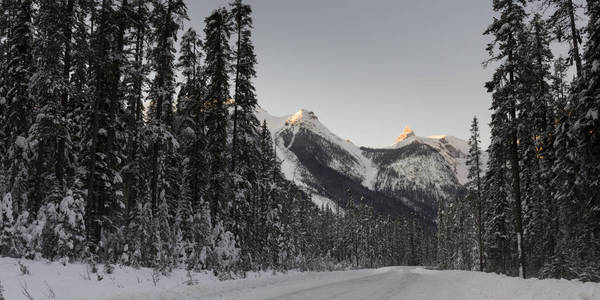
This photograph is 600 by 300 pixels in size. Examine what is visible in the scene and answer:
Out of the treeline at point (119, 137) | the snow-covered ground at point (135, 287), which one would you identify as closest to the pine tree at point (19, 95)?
the treeline at point (119, 137)

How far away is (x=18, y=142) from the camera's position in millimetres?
18203

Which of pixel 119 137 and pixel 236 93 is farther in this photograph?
pixel 236 93

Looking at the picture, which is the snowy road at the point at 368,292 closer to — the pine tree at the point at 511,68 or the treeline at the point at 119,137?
the treeline at the point at 119,137

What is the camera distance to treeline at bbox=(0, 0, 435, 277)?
14758 mm

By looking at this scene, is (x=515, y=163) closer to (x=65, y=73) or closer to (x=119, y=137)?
(x=119, y=137)

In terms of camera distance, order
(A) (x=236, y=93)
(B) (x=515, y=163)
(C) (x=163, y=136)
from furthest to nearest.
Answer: (A) (x=236, y=93) < (B) (x=515, y=163) < (C) (x=163, y=136)

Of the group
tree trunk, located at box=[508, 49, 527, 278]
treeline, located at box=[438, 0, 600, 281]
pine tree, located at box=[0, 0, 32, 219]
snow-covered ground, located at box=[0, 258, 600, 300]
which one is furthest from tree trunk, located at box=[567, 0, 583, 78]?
pine tree, located at box=[0, 0, 32, 219]

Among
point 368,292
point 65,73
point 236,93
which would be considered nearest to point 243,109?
point 236,93

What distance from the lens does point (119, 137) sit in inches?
787

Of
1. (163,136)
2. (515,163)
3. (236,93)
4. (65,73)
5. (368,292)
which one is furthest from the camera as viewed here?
(236,93)

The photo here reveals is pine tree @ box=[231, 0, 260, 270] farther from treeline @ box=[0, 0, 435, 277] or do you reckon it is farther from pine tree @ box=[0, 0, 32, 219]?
pine tree @ box=[0, 0, 32, 219]

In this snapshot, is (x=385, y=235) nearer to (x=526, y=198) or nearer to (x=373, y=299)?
(x=526, y=198)

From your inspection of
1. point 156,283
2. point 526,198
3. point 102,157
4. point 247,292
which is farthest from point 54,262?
point 526,198

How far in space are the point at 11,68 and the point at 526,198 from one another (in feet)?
129
